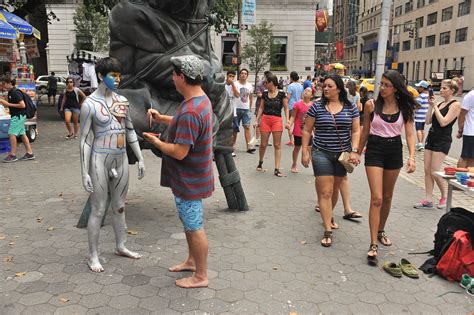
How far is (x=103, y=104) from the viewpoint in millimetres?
3750

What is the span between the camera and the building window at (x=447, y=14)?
195 ft

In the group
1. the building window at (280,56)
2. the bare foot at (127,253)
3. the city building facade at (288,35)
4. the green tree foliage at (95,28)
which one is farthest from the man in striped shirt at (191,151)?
the city building facade at (288,35)

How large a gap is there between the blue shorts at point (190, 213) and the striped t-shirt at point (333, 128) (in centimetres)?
189

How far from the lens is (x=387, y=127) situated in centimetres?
449

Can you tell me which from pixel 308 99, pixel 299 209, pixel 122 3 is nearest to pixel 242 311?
pixel 299 209

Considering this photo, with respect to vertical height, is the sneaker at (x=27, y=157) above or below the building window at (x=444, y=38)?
below

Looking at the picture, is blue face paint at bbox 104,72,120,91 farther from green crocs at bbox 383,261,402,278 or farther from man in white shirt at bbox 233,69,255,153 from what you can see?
man in white shirt at bbox 233,69,255,153

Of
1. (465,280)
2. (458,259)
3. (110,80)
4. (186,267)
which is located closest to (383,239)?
(458,259)

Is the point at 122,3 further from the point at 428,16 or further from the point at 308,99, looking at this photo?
the point at 428,16

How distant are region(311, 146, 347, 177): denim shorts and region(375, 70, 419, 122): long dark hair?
676 millimetres

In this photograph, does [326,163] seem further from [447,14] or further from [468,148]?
[447,14]

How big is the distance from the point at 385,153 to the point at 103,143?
2747 mm

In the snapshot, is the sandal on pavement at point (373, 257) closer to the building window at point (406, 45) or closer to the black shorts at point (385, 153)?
the black shorts at point (385, 153)

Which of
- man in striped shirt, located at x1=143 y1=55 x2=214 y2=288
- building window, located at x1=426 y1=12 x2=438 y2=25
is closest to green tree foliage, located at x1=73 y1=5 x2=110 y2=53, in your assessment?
man in striped shirt, located at x1=143 y1=55 x2=214 y2=288
